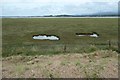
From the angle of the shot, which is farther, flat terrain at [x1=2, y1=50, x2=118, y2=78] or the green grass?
the green grass

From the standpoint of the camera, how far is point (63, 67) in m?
12.6

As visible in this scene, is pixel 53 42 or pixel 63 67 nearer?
pixel 63 67

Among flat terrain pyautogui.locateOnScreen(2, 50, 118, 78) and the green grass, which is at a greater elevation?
flat terrain pyautogui.locateOnScreen(2, 50, 118, 78)

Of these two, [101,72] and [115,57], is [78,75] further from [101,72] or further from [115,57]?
[115,57]

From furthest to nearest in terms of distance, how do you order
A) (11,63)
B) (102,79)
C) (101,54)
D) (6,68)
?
1. (101,54)
2. (11,63)
3. (6,68)
4. (102,79)

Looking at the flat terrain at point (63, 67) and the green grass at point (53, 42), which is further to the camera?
the green grass at point (53, 42)

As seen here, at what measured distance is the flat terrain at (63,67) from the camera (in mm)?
11961

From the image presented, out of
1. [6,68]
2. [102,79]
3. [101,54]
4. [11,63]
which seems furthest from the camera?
[101,54]

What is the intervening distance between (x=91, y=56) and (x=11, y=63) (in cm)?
431

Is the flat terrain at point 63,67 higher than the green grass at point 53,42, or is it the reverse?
the flat terrain at point 63,67

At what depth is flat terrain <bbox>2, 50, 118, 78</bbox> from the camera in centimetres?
1196

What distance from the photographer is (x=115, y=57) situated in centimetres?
1491

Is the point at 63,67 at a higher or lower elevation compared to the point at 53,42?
higher

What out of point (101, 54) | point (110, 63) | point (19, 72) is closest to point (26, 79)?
point (19, 72)
